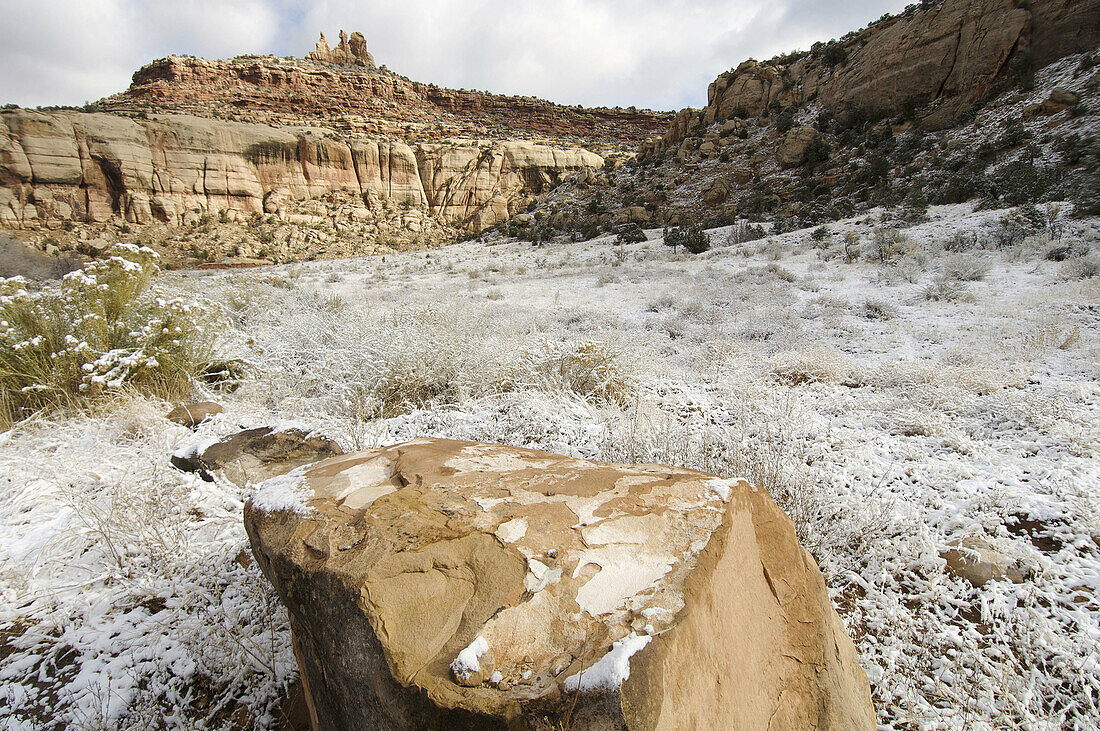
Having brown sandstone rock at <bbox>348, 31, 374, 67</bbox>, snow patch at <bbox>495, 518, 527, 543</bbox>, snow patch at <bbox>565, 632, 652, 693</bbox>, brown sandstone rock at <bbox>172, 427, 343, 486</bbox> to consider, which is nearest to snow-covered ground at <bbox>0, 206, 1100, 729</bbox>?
brown sandstone rock at <bbox>172, 427, 343, 486</bbox>

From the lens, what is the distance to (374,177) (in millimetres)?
31922

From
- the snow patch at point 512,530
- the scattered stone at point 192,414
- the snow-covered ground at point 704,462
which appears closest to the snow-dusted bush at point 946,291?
the snow-covered ground at point 704,462

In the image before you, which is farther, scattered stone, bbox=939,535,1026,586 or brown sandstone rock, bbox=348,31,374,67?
brown sandstone rock, bbox=348,31,374,67

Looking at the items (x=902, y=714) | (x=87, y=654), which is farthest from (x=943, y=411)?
(x=87, y=654)

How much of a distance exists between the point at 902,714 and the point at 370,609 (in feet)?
5.33

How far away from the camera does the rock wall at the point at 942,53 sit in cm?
1580

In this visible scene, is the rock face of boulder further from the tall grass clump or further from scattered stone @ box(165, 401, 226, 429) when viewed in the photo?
the tall grass clump

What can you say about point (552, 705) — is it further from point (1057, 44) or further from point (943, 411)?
point (1057, 44)

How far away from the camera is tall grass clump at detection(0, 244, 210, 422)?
319 cm

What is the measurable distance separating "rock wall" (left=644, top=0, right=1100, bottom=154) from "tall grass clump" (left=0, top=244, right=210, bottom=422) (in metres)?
23.9

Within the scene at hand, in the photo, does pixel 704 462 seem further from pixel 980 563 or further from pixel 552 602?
pixel 552 602

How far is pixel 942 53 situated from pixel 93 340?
1060 inches

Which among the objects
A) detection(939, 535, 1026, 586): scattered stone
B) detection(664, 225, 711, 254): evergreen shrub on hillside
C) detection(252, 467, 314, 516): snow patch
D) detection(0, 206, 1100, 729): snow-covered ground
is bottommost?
detection(939, 535, 1026, 586): scattered stone

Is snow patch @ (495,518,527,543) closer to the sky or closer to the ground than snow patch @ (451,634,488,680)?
closer to the sky
